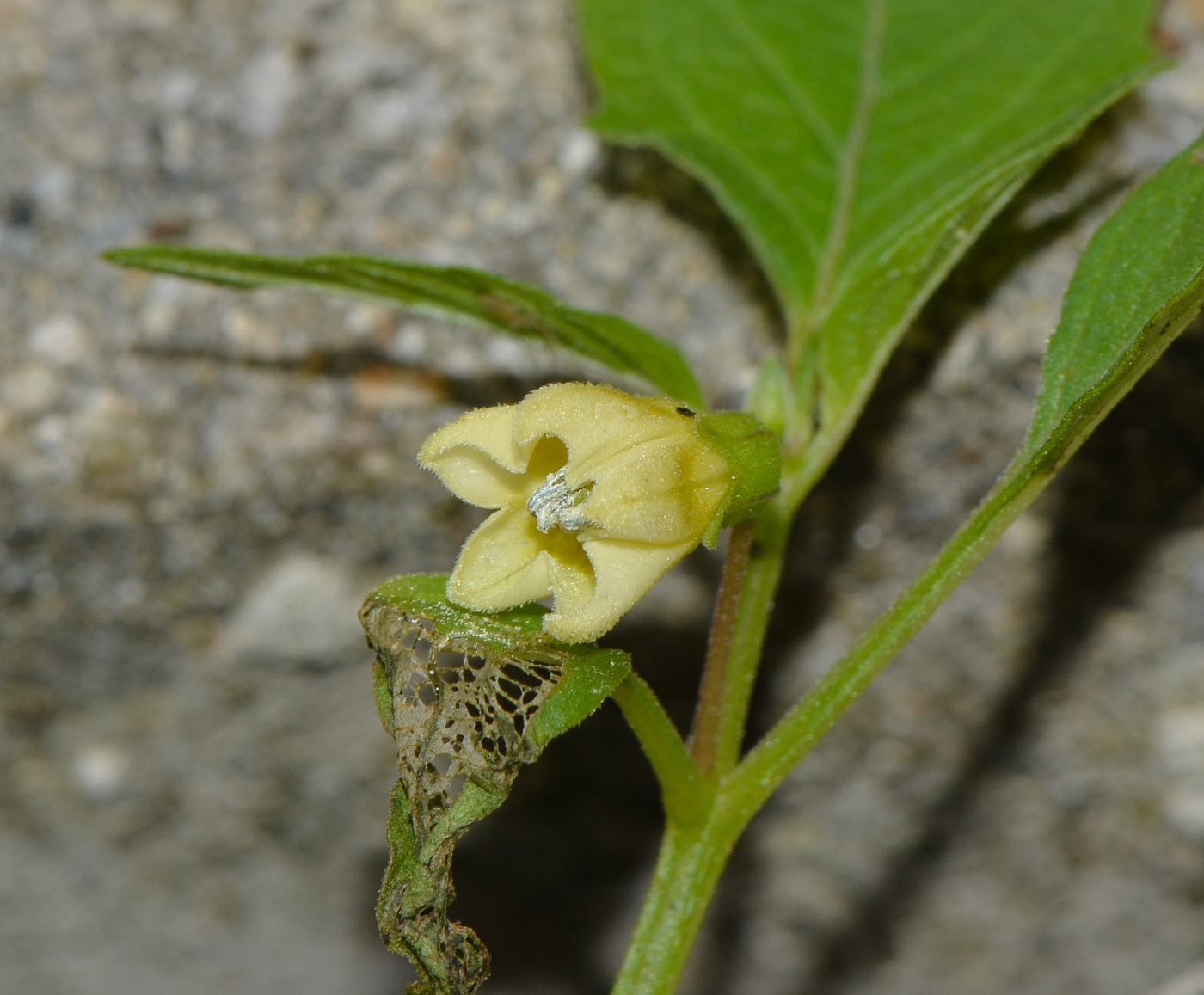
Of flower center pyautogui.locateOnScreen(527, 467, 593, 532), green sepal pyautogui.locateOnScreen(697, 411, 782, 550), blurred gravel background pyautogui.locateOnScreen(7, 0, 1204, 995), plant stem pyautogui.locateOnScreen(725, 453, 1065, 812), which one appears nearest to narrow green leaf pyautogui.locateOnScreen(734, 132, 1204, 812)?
plant stem pyautogui.locateOnScreen(725, 453, 1065, 812)

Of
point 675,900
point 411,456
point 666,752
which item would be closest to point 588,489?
point 666,752

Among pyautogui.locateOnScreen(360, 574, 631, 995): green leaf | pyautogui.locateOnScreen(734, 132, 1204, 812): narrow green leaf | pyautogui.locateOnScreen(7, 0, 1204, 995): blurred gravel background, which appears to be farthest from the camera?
pyautogui.locateOnScreen(7, 0, 1204, 995): blurred gravel background

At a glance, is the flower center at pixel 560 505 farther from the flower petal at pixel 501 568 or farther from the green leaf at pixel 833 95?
the green leaf at pixel 833 95

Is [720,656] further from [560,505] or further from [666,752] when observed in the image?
[560,505]

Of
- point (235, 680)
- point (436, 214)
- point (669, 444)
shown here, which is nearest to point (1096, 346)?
point (669, 444)

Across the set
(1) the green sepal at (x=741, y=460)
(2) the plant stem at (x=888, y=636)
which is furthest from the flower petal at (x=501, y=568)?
(2) the plant stem at (x=888, y=636)

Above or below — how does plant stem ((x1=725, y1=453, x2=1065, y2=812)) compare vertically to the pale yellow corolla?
below

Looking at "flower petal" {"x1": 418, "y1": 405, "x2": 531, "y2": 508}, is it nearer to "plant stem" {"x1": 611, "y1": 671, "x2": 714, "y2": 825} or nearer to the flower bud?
the flower bud
